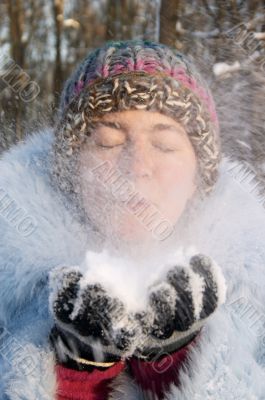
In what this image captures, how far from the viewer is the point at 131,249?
3.22 feet

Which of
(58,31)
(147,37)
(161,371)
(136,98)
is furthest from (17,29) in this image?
(161,371)

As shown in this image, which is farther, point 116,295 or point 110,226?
point 110,226

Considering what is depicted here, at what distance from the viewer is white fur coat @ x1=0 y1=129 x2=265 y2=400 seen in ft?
3.01

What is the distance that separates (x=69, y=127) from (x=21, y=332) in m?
0.40

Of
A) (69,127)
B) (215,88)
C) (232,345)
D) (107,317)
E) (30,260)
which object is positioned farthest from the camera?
(215,88)

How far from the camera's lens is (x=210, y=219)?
42.6 inches

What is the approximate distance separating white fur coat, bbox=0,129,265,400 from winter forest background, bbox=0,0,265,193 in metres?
0.30

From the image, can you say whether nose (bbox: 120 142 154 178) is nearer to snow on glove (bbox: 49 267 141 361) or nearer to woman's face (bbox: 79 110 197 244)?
woman's face (bbox: 79 110 197 244)

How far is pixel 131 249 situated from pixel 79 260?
0.31 ft

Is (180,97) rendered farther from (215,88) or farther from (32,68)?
(32,68)

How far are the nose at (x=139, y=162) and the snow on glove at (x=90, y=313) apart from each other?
0.80 ft

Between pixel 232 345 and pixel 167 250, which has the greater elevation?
pixel 167 250

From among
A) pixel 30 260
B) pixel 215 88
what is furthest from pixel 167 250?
pixel 215 88

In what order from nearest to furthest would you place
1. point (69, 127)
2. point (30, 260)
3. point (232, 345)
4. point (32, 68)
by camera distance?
point (232, 345) < point (30, 260) < point (69, 127) < point (32, 68)
